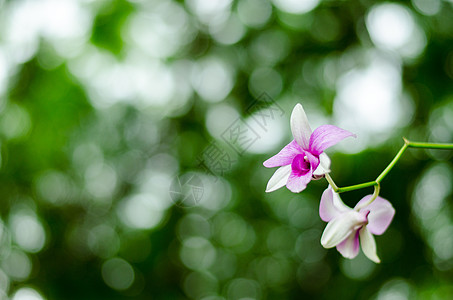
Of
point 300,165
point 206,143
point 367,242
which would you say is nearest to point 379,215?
point 367,242

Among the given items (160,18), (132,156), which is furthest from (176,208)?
(160,18)

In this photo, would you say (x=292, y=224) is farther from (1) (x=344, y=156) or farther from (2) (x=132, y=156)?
(2) (x=132, y=156)

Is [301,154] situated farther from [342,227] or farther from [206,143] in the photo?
[206,143]

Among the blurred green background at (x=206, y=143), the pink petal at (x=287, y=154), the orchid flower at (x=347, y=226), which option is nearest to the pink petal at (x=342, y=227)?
the orchid flower at (x=347, y=226)

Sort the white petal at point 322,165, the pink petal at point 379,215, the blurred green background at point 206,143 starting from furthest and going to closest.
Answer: the blurred green background at point 206,143
the pink petal at point 379,215
the white petal at point 322,165

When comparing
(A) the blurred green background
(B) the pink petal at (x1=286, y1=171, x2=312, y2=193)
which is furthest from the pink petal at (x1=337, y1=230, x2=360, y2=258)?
(A) the blurred green background

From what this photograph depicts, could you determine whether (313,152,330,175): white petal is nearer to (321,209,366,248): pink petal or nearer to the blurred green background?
(321,209,366,248): pink petal

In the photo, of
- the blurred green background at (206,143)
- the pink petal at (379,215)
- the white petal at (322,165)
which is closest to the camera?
the white petal at (322,165)

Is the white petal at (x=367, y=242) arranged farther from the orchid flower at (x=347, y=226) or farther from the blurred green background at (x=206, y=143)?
the blurred green background at (x=206, y=143)
